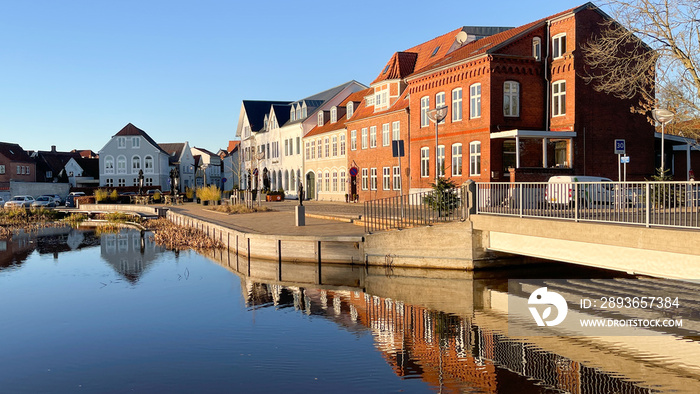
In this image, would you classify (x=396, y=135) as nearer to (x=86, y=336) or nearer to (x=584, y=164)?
(x=584, y=164)

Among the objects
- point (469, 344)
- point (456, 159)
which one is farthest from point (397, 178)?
point (469, 344)

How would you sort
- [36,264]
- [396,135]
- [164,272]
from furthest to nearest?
1. [396,135]
2. [36,264]
3. [164,272]

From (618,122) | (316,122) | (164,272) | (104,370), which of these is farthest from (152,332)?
(316,122)

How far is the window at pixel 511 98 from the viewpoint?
3053 cm

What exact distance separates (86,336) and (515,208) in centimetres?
1220

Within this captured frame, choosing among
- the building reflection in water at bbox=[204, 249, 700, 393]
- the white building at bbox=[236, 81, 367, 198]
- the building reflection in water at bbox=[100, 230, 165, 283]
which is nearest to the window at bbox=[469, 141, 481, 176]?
the building reflection in water at bbox=[204, 249, 700, 393]

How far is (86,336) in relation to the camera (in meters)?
13.4

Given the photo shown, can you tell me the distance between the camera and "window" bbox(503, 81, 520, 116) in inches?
1202

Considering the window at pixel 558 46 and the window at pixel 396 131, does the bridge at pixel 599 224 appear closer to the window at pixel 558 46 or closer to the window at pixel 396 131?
the window at pixel 558 46

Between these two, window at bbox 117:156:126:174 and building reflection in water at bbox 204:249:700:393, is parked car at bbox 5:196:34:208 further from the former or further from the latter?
building reflection in water at bbox 204:249:700:393

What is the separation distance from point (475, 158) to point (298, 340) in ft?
67.5

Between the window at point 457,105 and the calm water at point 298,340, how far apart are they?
1362 centimetres

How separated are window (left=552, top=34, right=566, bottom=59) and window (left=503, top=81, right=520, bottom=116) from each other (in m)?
2.48

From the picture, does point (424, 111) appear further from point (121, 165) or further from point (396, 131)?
point (121, 165)
